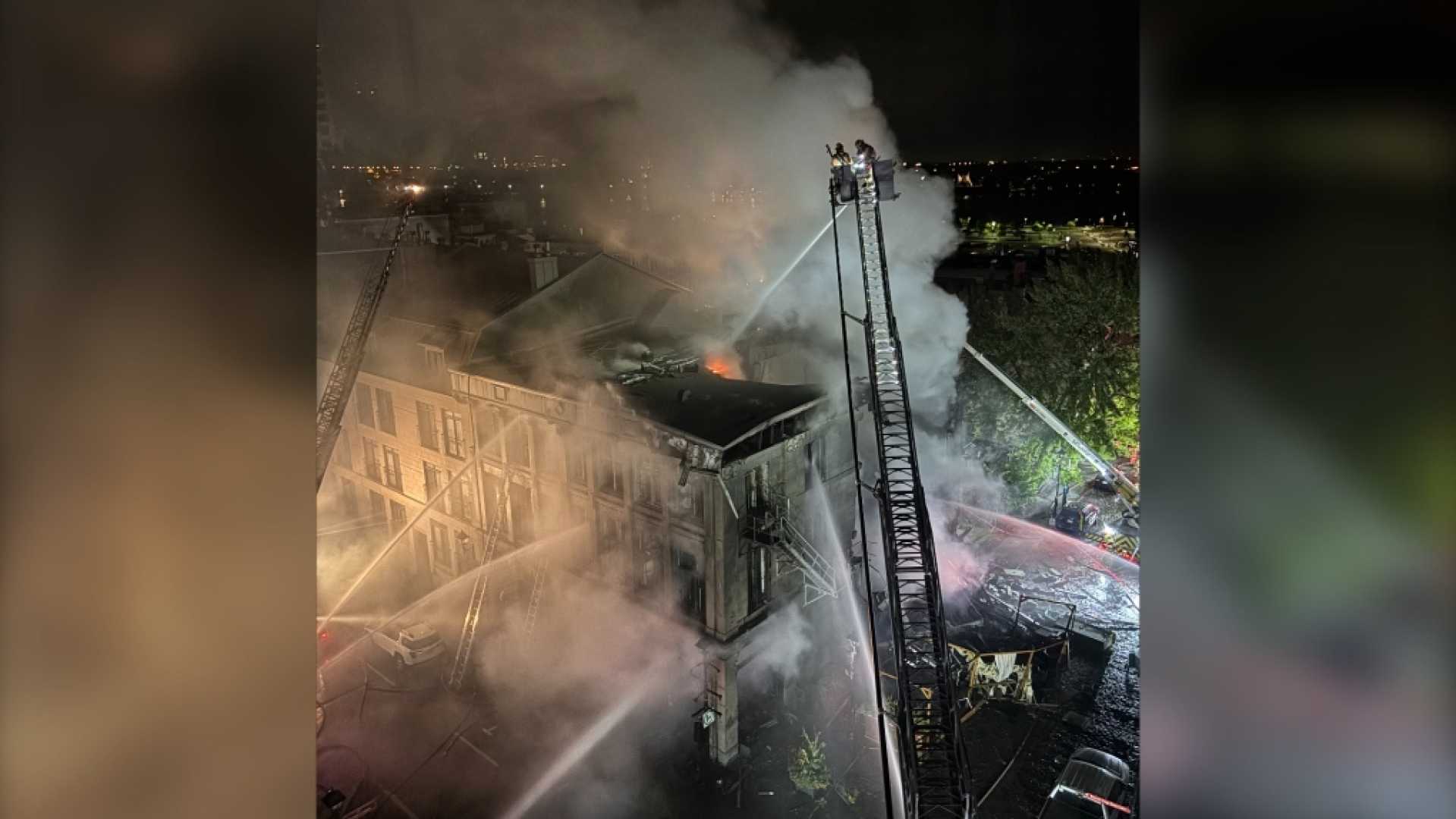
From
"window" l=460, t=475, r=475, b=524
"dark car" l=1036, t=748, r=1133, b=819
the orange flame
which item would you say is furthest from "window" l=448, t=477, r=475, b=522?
"dark car" l=1036, t=748, r=1133, b=819

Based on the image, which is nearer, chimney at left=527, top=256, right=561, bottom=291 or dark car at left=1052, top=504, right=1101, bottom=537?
chimney at left=527, top=256, right=561, bottom=291

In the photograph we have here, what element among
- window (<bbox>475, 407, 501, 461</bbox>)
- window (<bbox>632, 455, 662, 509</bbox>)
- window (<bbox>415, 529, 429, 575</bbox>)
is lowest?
window (<bbox>415, 529, 429, 575</bbox>)

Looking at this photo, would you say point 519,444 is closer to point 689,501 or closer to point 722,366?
point 689,501

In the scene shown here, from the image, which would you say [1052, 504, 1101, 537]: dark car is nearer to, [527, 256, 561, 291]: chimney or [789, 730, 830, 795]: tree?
[789, 730, 830, 795]: tree

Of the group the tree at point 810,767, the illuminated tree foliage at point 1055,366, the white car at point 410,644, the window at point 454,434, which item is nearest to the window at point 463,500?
the window at point 454,434

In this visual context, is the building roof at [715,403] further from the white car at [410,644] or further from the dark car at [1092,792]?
the dark car at [1092,792]
